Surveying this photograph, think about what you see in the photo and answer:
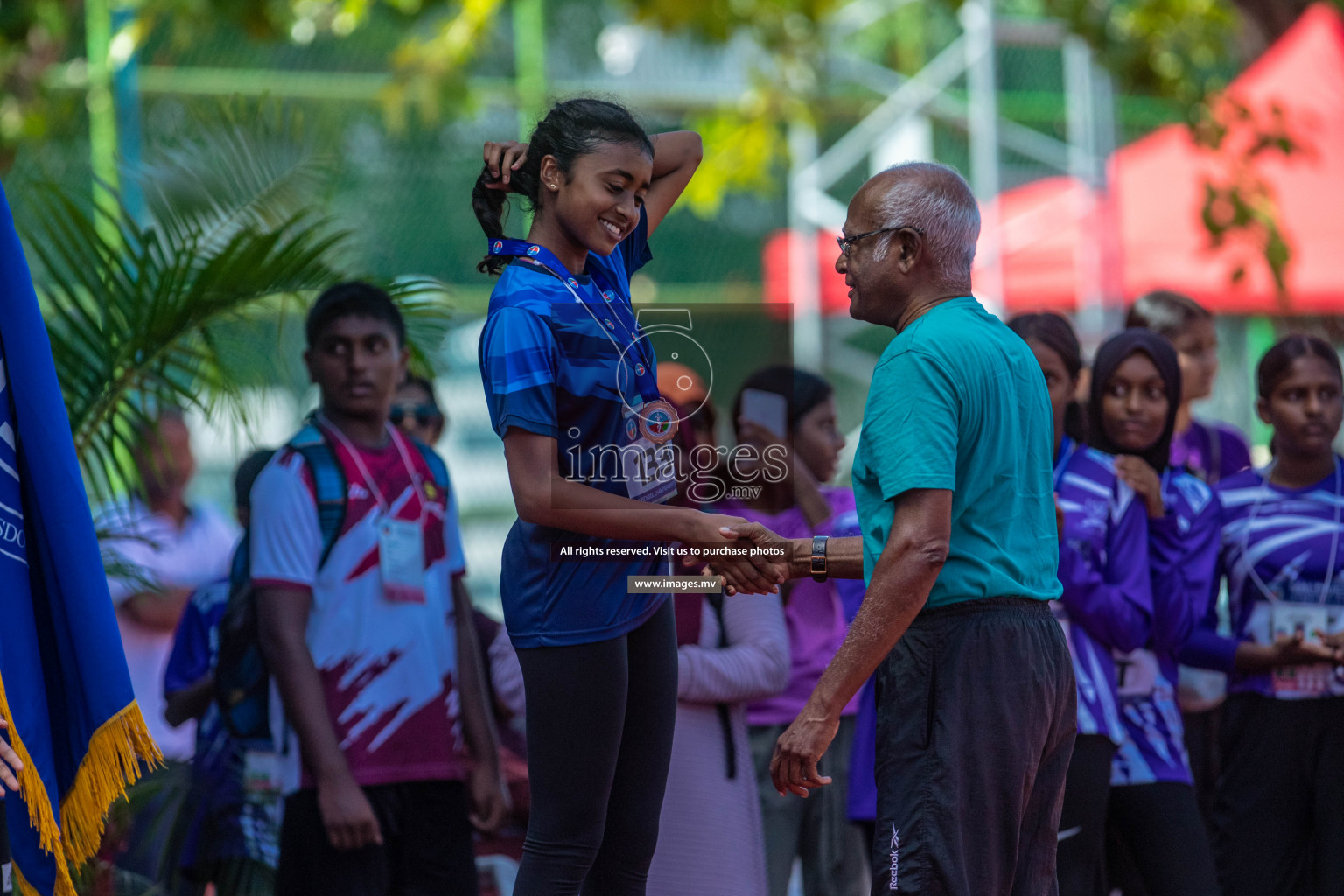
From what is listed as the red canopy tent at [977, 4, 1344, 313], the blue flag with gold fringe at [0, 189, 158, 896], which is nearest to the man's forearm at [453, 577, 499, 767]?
the blue flag with gold fringe at [0, 189, 158, 896]

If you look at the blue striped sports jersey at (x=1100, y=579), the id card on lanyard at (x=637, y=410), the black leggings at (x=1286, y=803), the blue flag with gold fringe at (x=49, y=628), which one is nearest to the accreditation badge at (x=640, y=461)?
the id card on lanyard at (x=637, y=410)

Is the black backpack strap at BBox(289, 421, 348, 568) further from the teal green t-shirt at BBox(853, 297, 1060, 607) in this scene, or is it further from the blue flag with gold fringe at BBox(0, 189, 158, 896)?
the teal green t-shirt at BBox(853, 297, 1060, 607)

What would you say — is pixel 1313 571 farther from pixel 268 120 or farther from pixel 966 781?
pixel 268 120

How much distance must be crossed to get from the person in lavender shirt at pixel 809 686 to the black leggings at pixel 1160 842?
77cm

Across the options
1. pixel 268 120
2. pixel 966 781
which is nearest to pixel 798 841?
pixel 966 781

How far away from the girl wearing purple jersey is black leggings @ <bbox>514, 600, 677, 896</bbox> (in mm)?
1671

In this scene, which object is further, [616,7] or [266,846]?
[616,7]

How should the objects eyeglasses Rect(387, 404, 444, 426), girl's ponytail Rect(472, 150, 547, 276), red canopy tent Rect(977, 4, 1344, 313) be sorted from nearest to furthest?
girl's ponytail Rect(472, 150, 547, 276), eyeglasses Rect(387, 404, 444, 426), red canopy tent Rect(977, 4, 1344, 313)

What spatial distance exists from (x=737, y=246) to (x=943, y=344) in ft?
32.4

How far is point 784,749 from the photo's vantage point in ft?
9.34

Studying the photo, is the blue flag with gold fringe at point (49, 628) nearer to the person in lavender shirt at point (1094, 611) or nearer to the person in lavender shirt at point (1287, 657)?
the person in lavender shirt at point (1094, 611)

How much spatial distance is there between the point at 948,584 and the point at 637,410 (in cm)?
71

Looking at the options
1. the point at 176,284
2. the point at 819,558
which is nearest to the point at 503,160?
the point at 819,558

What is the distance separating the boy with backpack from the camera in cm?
402
